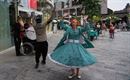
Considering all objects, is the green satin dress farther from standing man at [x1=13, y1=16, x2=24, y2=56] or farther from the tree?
the tree

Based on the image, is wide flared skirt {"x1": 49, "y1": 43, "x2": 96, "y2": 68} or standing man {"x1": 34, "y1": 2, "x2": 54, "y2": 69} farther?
standing man {"x1": 34, "y1": 2, "x2": 54, "y2": 69}

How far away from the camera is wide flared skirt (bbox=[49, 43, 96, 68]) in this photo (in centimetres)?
767

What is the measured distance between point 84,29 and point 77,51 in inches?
27.5

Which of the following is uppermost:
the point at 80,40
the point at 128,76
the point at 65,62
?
the point at 80,40

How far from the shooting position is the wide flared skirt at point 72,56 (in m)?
7.67

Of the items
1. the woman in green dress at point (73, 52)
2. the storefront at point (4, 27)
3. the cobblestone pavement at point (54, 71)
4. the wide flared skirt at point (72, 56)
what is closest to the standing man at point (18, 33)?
the cobblestone pavement at point (54, 71)

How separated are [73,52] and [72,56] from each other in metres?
0.15

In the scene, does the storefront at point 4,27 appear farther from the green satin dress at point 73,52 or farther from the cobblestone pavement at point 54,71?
the green satin dress at point 73,52

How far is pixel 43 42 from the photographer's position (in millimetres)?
9570

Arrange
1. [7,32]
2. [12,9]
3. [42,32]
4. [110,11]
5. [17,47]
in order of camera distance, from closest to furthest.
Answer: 1. [42,32]
2. [17,47]
3. [7,32]
4. [12,9]
5. [110,11]

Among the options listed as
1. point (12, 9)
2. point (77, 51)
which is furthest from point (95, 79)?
point (12, 9)

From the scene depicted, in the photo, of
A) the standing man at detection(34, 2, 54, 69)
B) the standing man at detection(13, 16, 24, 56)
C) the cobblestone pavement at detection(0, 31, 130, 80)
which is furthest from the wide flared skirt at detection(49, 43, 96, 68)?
the standing man at detection(13, 16, 24, 56)

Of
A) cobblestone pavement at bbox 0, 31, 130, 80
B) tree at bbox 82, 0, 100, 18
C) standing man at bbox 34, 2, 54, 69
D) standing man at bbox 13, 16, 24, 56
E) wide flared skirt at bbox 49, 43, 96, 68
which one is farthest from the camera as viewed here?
tree at bbox 82, 0, 100, 18

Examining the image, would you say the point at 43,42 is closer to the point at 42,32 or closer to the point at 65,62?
the point at 42,32
